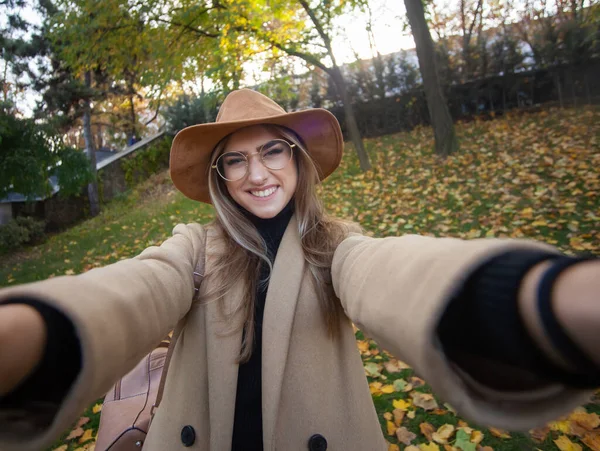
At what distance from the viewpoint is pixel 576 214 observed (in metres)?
4.67

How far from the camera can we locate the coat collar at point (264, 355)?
1281 millimetres

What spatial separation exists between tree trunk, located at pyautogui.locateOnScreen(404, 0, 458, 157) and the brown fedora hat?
7.14 m

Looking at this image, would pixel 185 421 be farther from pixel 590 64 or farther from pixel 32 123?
pixel 590 64

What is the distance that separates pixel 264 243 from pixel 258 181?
11.2 inches

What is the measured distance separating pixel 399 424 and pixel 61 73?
565 inches

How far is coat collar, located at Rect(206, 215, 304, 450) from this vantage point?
1281 millimetres

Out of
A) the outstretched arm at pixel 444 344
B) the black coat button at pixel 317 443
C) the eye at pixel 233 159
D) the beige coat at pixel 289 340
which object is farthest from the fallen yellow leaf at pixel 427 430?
the eye at pixel 233 159

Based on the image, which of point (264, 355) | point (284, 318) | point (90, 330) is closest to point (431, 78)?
point (284, 318)

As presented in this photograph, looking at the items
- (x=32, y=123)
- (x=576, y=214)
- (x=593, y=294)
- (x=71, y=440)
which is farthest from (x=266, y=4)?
(x=593, y=294)

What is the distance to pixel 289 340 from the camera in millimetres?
1346

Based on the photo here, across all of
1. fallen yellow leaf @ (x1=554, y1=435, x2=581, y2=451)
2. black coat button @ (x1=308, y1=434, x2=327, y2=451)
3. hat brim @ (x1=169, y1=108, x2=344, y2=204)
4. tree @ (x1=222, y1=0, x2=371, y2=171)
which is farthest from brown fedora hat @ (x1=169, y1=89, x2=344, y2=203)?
tree @ (x1=222, y1=0, x2=371, y2=171)

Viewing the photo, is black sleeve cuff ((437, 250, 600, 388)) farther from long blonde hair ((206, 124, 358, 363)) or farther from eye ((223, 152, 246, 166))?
eye ((223, 152, 246, 166))

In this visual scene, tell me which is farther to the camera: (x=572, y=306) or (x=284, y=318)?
(x=284, y=318)

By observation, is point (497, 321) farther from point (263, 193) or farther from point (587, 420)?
point (587, 420)
